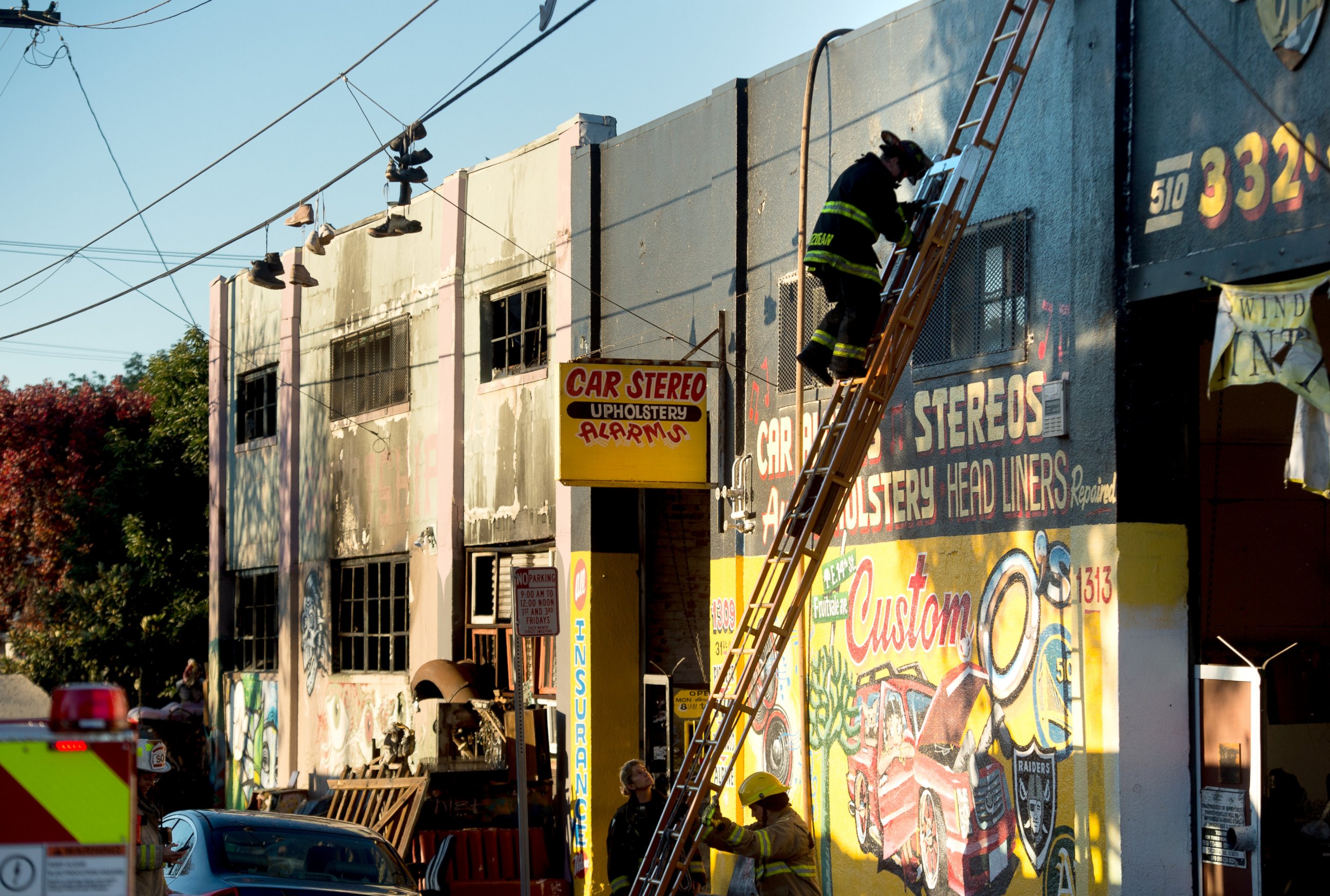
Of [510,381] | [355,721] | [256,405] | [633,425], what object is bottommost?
[355,721]

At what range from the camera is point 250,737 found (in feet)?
76.2

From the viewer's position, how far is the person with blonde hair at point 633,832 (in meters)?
10.0

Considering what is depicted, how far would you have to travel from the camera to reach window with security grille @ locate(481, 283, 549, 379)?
16.7 metres

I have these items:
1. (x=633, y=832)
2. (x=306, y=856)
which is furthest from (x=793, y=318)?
A: (x=306, y=856)

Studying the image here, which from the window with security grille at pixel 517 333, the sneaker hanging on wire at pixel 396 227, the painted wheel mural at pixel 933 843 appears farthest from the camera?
the sneaker hanging on wire at pixel 396 227

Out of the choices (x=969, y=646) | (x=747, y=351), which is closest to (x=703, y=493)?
(x=747, y=351)

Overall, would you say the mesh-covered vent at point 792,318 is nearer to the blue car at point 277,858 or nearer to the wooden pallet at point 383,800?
the blue car at point 277,858

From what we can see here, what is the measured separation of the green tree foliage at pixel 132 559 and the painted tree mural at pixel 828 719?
18762 mm

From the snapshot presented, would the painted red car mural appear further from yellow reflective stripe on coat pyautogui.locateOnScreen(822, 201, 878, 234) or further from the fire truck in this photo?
the fire truck

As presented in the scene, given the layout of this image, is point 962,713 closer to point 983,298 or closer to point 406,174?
point 983,298

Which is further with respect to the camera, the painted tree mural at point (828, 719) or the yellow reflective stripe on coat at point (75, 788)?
the painted tree mural at point (828, 719)

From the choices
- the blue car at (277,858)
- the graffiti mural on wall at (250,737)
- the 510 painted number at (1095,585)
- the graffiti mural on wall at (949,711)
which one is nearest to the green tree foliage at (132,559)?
the graffiti mural on wall at (250,737)

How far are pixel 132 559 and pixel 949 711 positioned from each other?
868 inches

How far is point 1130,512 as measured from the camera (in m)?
9.30
